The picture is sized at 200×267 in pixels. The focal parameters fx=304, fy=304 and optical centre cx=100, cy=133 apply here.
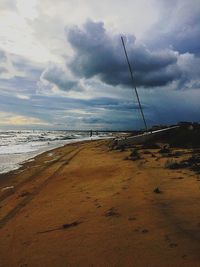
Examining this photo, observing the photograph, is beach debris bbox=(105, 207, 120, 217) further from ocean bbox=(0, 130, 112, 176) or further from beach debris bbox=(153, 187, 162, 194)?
ocean bbox=(0, 130, 112, 176)

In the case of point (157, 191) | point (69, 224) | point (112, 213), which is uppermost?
point (157, 191)

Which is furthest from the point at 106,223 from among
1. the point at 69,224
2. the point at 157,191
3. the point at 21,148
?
the point at 21,148

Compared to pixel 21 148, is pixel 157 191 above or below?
above

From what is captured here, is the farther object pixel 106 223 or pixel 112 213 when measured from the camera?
pixel 112 213

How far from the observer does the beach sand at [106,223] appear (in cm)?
459

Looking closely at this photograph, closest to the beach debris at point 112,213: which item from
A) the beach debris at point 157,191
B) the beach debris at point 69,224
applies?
the beach debris at point 69,224

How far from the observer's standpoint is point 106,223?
598 centimetres

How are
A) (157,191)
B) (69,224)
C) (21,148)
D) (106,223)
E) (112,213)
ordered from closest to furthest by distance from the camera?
(106,223) → (69,224) → (112,213) → (157,191) → (21,148)

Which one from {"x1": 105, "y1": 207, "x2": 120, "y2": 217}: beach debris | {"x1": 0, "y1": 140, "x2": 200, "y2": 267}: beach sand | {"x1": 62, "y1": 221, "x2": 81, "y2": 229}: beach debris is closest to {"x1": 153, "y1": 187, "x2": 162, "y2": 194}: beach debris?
{"x1": 0, "y1": 140, "x2": 200, "y2": 267}: beach sand

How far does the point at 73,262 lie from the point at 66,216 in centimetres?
233

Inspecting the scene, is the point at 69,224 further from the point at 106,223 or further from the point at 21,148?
the point at 21,148

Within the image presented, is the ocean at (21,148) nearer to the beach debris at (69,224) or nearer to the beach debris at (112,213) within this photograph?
the beach debris at (112,213)

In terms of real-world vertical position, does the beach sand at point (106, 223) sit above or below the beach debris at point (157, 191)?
below

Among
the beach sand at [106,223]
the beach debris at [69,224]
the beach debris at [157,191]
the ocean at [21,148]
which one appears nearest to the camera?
the beach sand at [106,223]
